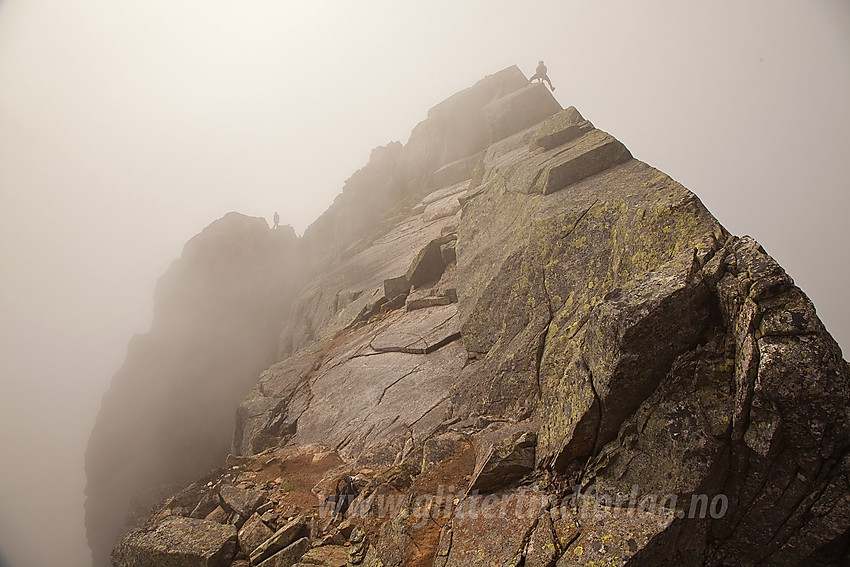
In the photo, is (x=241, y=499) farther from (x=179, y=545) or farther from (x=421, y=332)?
(x=421, y=332)

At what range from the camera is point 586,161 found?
59.5 feet

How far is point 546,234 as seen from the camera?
1597 cm

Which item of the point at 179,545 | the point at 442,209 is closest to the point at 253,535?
the point at 179,545

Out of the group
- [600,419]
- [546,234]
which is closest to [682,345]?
[600,419]

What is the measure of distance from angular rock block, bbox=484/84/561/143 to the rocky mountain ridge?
18.8 m

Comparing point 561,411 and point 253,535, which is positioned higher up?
point 561,411

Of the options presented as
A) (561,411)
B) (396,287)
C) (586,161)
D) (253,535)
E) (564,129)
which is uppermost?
(564,129)

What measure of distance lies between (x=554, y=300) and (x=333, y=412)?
13.1 meters

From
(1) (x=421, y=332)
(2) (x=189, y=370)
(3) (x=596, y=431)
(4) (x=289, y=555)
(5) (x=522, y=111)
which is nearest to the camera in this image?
(3) (x=596, y=431)

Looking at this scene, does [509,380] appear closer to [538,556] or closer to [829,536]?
[538,556]

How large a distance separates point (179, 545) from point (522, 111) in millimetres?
43222

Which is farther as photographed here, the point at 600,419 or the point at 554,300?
the point at 554,300

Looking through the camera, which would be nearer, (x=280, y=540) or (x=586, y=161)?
(x=280, y=540)

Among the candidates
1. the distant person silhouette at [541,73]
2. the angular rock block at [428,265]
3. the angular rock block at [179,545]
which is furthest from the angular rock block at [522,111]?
the angular rock block at [179,545]
